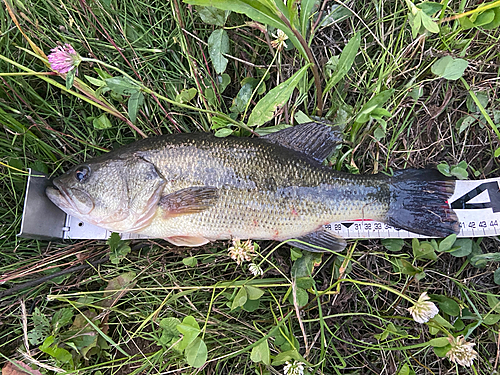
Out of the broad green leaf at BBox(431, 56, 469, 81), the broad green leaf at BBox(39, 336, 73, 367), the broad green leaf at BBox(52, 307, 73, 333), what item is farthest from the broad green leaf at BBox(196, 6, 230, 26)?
the broad green leaf at BBox(39, 336, 73, 367)

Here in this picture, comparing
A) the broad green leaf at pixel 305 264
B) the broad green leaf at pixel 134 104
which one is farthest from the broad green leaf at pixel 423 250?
the broad green leaf at pixel 134 104

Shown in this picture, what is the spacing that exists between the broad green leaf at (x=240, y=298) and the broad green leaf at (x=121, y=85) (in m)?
1.70

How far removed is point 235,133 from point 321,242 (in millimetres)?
1161

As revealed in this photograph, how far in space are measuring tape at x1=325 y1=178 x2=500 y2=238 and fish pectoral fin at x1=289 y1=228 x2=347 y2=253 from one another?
0.16 metres

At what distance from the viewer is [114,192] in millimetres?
2512

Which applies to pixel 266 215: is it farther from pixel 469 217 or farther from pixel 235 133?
pixel 469 217

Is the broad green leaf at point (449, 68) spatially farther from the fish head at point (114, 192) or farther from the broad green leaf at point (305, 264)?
the fish head at point (114, 192)

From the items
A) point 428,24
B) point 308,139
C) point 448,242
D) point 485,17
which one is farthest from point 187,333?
point 485,17

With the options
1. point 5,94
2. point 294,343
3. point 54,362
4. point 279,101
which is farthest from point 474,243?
point 5,94

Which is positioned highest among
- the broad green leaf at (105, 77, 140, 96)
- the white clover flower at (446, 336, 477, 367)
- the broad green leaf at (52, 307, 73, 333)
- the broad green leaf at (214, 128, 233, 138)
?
the broad green leaf at (105, 77, 140, 96)

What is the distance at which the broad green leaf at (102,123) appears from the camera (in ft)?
8.89

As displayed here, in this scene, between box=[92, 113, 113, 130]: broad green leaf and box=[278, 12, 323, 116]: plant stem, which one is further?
box=[92, 113, 113, 130]: broad green leaf

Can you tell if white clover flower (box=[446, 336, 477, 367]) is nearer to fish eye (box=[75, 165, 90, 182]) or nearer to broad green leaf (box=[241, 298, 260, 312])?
broad green leaf (box=[241, 298, 260, 312])

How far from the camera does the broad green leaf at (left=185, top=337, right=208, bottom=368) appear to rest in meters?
2.07
